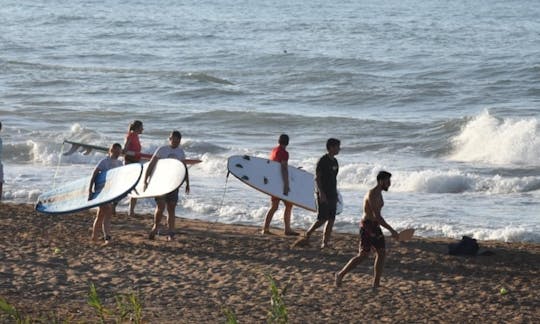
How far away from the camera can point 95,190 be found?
13008 millimetres

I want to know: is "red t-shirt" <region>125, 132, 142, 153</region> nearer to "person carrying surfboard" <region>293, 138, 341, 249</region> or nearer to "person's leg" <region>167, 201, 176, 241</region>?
"person's leg" <region>167, 201, 176, 241</region>

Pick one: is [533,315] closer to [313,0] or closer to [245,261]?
[245,261]

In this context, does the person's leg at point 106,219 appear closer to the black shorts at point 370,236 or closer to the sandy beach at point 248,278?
the sandy beach at point 248,278

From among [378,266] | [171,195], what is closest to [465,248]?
[378,266]

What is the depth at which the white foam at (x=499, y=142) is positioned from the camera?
75.1 ft

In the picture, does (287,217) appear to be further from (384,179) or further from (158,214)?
(384,179)

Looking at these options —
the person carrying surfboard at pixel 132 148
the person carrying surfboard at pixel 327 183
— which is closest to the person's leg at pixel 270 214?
the person carrying surfboard at pixel 327 183

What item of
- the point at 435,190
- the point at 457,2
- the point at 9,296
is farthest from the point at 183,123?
the point at 457,2

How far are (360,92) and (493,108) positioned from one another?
15.4ft

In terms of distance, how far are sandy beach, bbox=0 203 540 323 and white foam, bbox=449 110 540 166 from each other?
927cm

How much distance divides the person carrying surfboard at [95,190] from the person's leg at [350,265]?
311cm

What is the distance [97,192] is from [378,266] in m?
3.89

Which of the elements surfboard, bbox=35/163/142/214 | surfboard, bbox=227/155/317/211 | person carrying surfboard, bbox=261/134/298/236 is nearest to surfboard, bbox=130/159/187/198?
surfboard, bbox=35/163/142/214

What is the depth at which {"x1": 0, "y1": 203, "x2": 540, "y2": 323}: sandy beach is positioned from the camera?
10.0 meters
